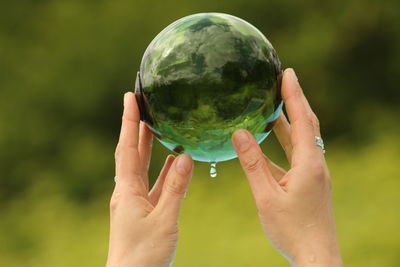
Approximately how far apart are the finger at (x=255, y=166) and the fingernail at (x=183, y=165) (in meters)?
0.17

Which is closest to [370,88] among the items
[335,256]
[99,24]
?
[99,24]

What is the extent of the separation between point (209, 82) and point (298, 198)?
46 cm

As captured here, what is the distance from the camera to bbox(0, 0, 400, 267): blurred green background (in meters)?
5.90

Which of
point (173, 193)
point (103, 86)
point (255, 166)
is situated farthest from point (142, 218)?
point (103, 86)

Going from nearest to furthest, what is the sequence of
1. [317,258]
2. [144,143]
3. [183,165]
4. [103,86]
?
[317,258] → [183,165] → [144,143] → [103,86]

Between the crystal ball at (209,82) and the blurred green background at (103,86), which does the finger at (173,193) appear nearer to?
the crystal ball at (209,82)

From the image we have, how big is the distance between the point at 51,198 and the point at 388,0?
4.21m

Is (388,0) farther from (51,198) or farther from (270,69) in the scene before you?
(270,69)

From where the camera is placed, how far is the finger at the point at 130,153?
191cm

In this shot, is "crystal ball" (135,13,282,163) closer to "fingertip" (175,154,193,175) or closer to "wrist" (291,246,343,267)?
"fingertip" (175,154,193,175)

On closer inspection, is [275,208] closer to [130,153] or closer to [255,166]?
[255,166]

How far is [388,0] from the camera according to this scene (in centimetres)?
623

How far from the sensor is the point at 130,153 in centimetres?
193

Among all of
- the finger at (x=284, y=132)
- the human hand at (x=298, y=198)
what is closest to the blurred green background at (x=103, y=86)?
the finger at (x=284, y=132)
